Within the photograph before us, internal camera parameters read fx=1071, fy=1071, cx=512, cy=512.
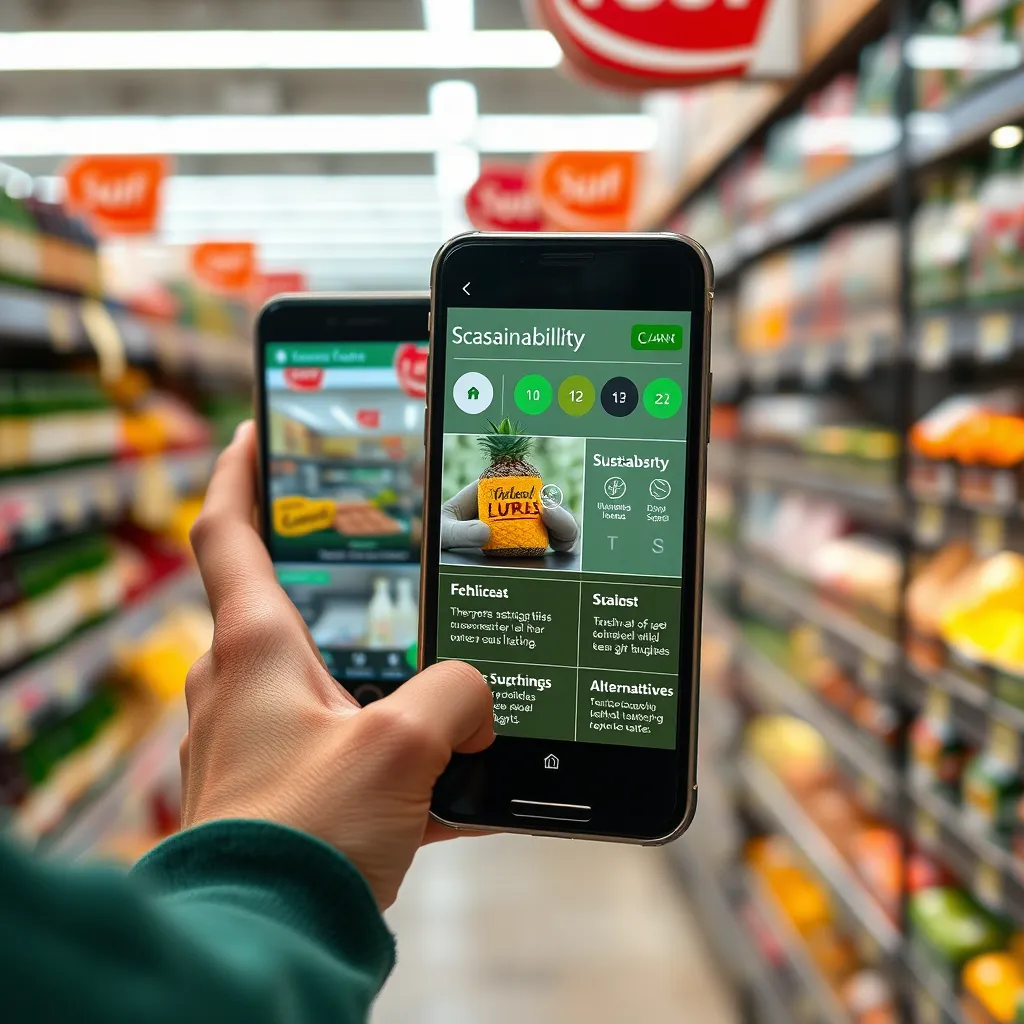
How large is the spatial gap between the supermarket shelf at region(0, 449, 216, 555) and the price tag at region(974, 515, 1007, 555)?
1892mm

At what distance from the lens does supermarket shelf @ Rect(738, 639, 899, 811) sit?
2.33 m

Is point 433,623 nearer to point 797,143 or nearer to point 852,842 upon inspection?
point 852,842

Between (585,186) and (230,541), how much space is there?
542 centimetres

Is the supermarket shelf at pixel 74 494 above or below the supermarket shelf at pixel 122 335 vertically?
below

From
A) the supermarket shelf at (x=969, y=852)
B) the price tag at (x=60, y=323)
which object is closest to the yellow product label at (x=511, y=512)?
the supermarket shelf at (x=969, y=852)

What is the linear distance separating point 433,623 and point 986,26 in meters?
1.54

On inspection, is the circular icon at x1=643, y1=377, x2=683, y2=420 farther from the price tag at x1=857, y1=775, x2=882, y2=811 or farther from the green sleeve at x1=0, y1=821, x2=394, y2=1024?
the price tag at x1=857, y1=775, x2=882, y2=811

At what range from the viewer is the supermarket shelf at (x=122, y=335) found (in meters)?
2.26

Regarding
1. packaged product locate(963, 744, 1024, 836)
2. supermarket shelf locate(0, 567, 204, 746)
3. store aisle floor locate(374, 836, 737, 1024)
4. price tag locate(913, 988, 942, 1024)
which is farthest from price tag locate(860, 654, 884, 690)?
supermarket shelf locate(0, 567, 204, 746)

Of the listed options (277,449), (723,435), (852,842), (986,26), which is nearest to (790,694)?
(852,842)

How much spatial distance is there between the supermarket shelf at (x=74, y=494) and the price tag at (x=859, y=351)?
6.04 ft

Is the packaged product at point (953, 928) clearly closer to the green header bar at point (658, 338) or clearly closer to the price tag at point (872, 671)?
the price tag at point (872, 671)

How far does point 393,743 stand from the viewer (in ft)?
1.75

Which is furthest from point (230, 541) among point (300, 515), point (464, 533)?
point (300, 515)
